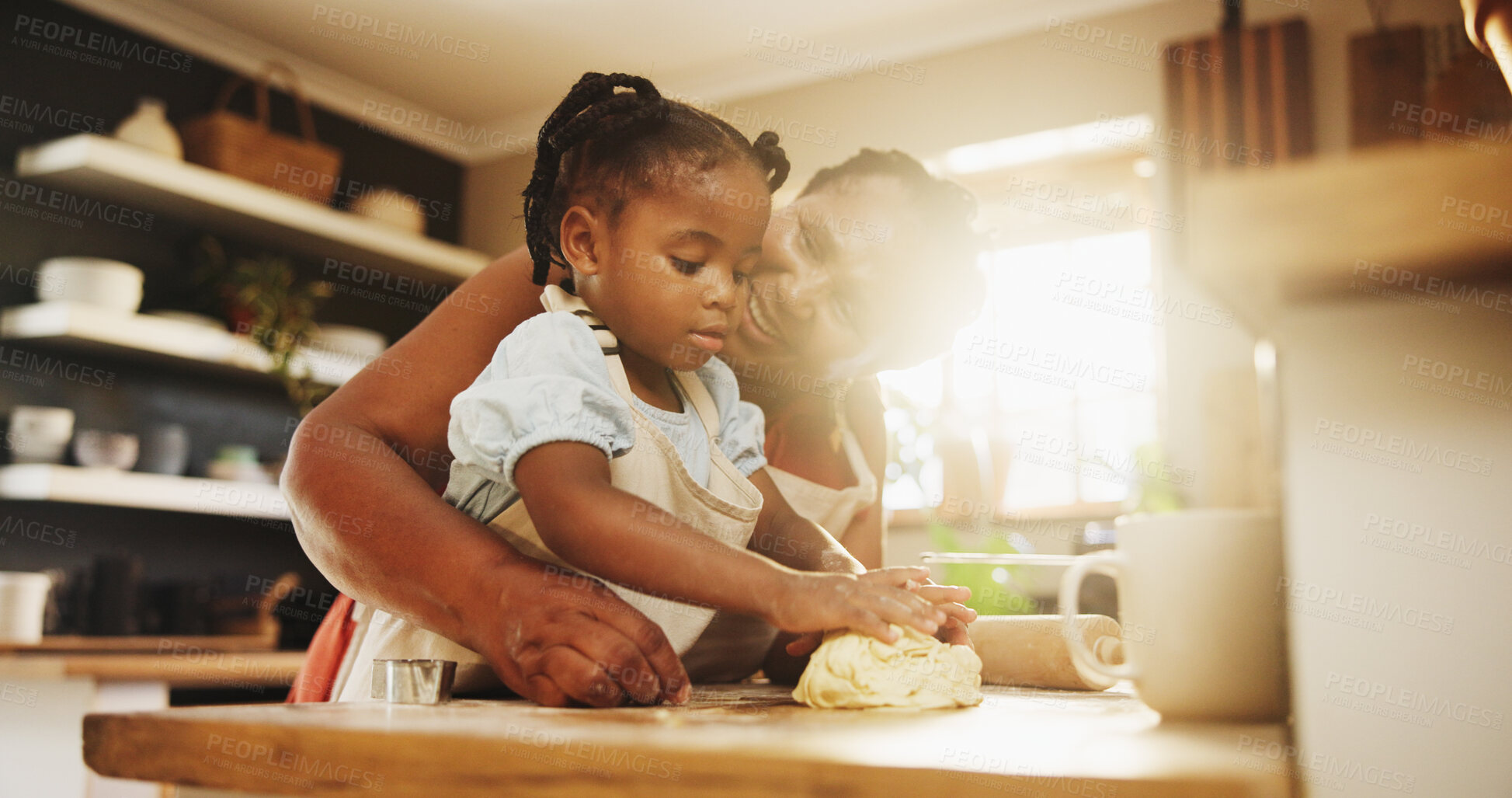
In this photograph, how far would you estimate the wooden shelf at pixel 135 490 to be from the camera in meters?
2.89

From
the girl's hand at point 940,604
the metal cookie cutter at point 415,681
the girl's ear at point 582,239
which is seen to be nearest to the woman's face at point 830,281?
the girl's ear at point 582,239

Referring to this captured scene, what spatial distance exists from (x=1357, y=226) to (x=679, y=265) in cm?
50

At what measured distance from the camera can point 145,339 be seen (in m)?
3.10

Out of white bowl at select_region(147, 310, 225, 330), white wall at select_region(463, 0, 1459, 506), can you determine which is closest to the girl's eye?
white wall at select_region(463, 0, 1459, 506)

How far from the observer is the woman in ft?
1.99

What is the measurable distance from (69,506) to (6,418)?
1.05ft

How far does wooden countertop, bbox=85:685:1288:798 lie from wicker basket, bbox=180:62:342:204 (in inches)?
136

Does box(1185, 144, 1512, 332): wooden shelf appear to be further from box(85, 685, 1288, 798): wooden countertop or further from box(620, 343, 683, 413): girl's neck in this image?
box(620, 343, 683, 413): girl's neck

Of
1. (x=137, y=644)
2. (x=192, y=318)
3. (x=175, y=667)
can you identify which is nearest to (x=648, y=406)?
(x=175, y=667)

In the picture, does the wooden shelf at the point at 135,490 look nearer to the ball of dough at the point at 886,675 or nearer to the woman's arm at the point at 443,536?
the woman's arm at the point at 443,536

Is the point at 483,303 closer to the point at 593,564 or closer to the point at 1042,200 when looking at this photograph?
the point at 593,564

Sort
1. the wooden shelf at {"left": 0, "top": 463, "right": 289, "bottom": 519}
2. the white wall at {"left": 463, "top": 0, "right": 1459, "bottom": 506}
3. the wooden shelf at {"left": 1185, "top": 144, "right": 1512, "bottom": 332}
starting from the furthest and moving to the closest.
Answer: the white wall at {"left": 463, "top": 0, "right": 1459, "bottom": 506}, the wooden shelf at {"left": 0, "top": 463, "right": 289, "bottom": 519}, the wooden shelf at {"left": 1185, "top": 144, "right": 1512, "bottom": 332}

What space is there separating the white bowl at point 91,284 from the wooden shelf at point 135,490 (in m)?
0.49

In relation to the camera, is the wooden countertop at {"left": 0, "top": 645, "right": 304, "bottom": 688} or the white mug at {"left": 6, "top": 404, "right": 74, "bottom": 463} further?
the white mug at {"left": 6, "top": 404, "right": 74, "bottom": 463}
